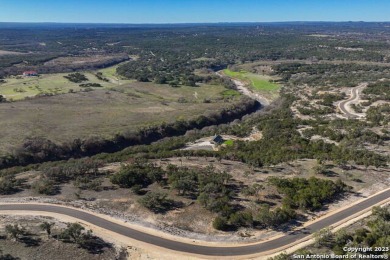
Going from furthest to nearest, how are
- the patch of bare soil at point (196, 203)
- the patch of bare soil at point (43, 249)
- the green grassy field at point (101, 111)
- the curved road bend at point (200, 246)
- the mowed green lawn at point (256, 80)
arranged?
the mowed green lawn at point (256, 80) < the green grassy field at point (101, 111) < the patch of bare soil at point (196, 203) < the curved road bend at point (200, 246) < the patch of bare soil at point (43, 249)

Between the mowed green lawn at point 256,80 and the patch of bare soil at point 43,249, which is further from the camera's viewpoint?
the mowed green lawn at point 256,80

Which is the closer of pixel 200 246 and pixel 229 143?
pixel 200 246

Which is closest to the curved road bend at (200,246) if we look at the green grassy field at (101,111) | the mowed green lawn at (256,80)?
the green grassy field at (101,111)

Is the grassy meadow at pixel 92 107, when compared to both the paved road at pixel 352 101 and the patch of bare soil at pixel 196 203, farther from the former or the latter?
the paved road at pixel 352 101

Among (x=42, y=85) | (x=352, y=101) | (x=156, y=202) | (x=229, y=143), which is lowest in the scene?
(x=229, y=143)

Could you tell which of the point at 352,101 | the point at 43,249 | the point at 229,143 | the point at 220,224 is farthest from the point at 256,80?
the point at 43,249

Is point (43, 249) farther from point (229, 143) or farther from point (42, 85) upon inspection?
point (42, 85)
